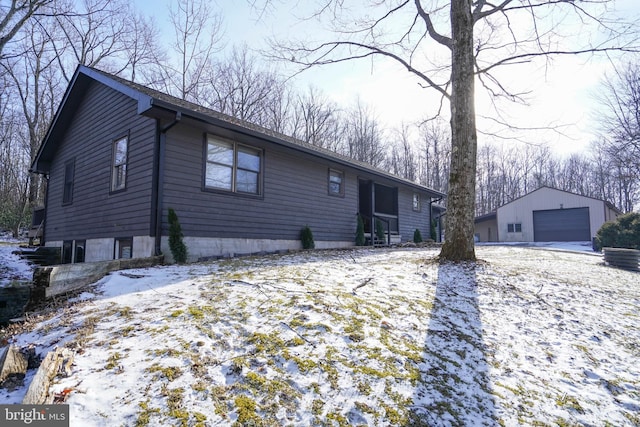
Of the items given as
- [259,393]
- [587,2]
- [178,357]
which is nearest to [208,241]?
[178,357]

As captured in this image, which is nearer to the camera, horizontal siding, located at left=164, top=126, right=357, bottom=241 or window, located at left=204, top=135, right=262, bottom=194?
horizontal siding, located at left=164, top=126, right=357, bottom=241

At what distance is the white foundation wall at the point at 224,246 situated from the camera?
7285mm

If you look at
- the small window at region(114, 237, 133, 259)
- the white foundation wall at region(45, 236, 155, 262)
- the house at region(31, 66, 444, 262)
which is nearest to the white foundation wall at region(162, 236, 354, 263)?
the house at region(31, 66, 444, 262)

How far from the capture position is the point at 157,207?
6906 millimetres

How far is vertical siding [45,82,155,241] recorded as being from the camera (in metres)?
7.38

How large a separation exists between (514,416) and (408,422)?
30.2 inches

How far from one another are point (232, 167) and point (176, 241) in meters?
2.45

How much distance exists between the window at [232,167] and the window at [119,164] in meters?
2.11

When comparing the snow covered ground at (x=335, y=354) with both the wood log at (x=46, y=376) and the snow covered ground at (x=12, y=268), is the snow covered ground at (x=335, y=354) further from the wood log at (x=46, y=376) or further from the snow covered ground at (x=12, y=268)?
the snow covered ground at (x=12, y=268)

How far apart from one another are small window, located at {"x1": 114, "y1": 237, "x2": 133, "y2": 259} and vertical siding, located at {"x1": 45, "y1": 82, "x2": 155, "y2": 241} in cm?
18

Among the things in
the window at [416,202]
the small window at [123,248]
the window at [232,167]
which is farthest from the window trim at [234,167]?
the window at [416,202]

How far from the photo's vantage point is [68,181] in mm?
10680

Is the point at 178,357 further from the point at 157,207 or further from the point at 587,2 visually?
the point at 587,2

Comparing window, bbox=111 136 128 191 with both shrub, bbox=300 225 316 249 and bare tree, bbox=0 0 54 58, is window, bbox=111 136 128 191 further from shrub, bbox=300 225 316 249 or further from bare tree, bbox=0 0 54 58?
bare tree, bbox=0 0 54 58
